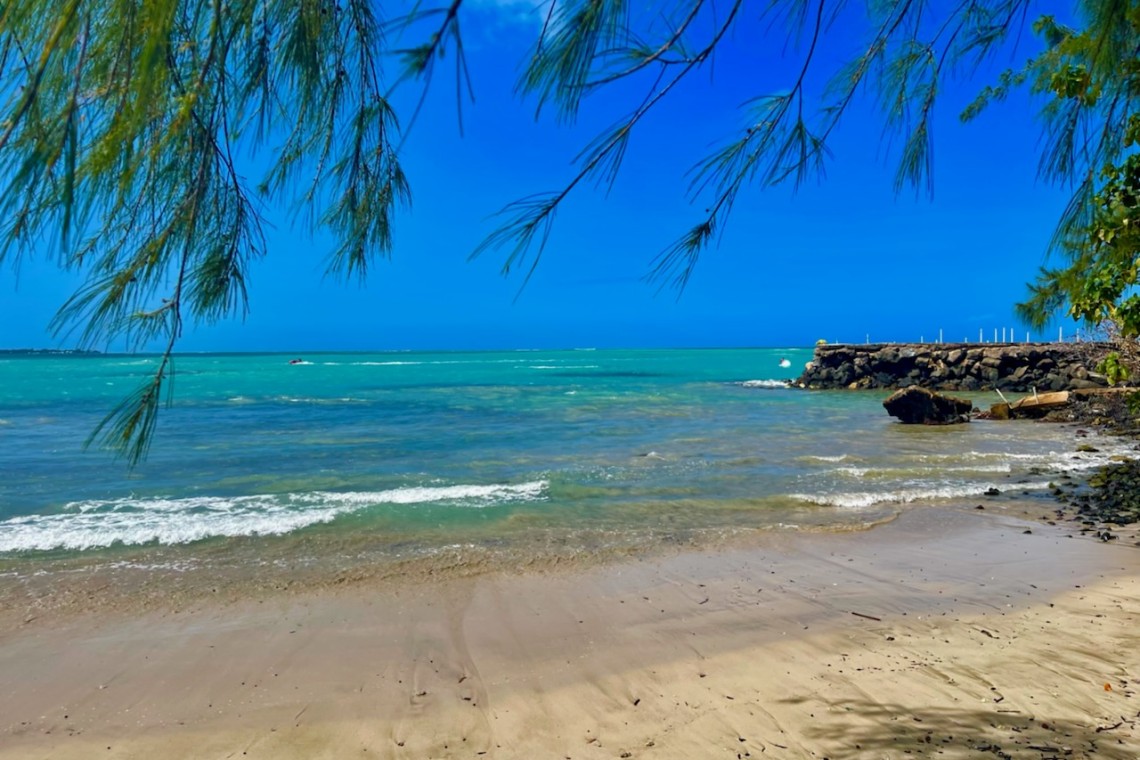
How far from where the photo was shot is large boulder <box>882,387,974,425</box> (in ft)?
63.9

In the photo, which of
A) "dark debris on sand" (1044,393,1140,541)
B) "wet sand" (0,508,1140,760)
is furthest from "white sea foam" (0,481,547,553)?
"dark debris on sand" (1044,393,1140,541)

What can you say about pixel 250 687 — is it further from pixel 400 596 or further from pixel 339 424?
pixel 339 424

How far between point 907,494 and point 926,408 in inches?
416

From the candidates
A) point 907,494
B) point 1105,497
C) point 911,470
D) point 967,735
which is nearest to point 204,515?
point 967,735

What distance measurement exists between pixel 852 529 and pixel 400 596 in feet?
18.4

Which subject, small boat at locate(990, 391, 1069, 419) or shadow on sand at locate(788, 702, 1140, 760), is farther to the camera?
small boat at locate(990, 391, 1069, 419)

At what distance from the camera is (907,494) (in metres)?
10.3

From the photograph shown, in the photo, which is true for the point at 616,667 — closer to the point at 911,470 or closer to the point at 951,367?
the point at 911,470

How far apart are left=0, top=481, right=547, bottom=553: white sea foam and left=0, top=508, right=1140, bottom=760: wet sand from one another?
2.57 meters

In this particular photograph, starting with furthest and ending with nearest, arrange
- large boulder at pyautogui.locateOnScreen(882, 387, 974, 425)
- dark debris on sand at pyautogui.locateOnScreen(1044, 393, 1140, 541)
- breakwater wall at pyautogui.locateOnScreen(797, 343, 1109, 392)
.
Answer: breakwater wall at pyautogui.locateOnScreen(797, 343, 1109, 392), large boulder at pyautogui.locateOnScreen(882, 387, 974, 425), dark debris on sand at pyautogui.locateOnScreen(1044, 393, 1140, 541)

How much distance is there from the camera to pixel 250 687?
431 cm

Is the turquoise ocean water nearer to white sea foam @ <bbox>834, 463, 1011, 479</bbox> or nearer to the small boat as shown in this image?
white sea foam @ <bbox>834, 463, 1011, 479</bbox>

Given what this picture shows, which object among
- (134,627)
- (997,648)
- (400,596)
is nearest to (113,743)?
(134,627)

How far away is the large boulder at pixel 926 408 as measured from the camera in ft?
63.9
